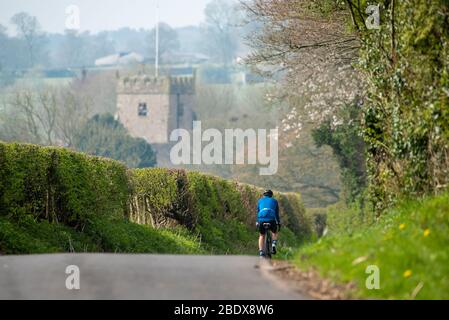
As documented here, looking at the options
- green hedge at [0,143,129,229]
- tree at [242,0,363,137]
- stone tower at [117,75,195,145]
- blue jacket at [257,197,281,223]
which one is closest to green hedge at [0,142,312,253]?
green hedge at [0,143,129,229]

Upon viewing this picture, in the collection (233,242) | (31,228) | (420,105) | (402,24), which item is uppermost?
(402,24)

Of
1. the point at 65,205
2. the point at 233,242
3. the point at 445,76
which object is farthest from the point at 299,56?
the point at 445,76

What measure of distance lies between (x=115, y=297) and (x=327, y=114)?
3837cm

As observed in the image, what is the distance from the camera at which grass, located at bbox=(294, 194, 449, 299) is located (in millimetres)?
12555

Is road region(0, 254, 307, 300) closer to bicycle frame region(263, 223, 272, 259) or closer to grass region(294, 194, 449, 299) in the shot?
grass region(294, 194, 449, 299)

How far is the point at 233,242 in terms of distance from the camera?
38531 mm

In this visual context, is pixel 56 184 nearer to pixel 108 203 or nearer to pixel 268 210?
pixel 108 203

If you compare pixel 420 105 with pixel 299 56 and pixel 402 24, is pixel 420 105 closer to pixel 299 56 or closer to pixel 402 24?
pixel 402 24

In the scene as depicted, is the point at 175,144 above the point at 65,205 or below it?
below

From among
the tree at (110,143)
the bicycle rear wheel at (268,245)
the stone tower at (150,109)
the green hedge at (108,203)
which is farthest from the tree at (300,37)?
the stone tower at (150,109)

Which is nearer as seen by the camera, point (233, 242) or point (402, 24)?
point (402, 24)

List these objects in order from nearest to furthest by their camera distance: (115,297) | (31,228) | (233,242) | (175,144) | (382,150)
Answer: (115,297) < (382,150) < (31,228) < (233,242) < (175,144)

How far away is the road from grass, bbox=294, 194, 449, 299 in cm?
71
